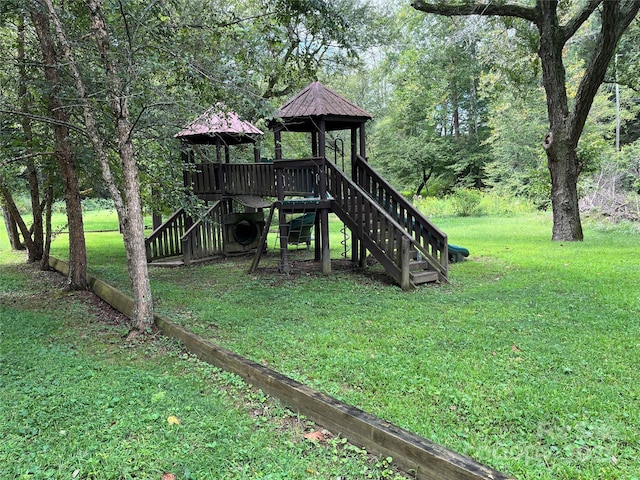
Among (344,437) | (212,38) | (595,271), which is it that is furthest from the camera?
(595,271)

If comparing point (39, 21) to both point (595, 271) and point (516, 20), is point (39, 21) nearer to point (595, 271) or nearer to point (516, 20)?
point (595, 271)

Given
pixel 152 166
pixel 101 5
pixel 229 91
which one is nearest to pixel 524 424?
pixel 229 91

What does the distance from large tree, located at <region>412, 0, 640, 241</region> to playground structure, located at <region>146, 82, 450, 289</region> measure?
4.65 metres

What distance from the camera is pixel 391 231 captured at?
773cm

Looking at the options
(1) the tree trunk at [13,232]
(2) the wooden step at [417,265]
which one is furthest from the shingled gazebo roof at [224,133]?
(1) the tree trunk at [13,232]

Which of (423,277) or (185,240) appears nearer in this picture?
(423,277)

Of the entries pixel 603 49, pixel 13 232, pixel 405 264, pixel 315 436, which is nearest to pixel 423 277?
pixel 405 264

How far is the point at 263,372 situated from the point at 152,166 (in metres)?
5.94

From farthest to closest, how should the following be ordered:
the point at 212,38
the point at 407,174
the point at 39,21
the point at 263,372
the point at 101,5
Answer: the point at 407,174 → the point at 39,21 → the point at 212,38 → the point at 101,5 → the point at 263,372

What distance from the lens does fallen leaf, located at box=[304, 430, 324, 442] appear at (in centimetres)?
289

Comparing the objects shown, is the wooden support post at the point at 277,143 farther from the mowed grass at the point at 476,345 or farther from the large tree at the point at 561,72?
the large tree at the point at 561,72

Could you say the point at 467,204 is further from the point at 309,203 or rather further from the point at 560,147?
the point at 309,203

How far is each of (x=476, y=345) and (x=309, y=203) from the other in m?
5.15

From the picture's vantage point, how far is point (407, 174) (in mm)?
33219
